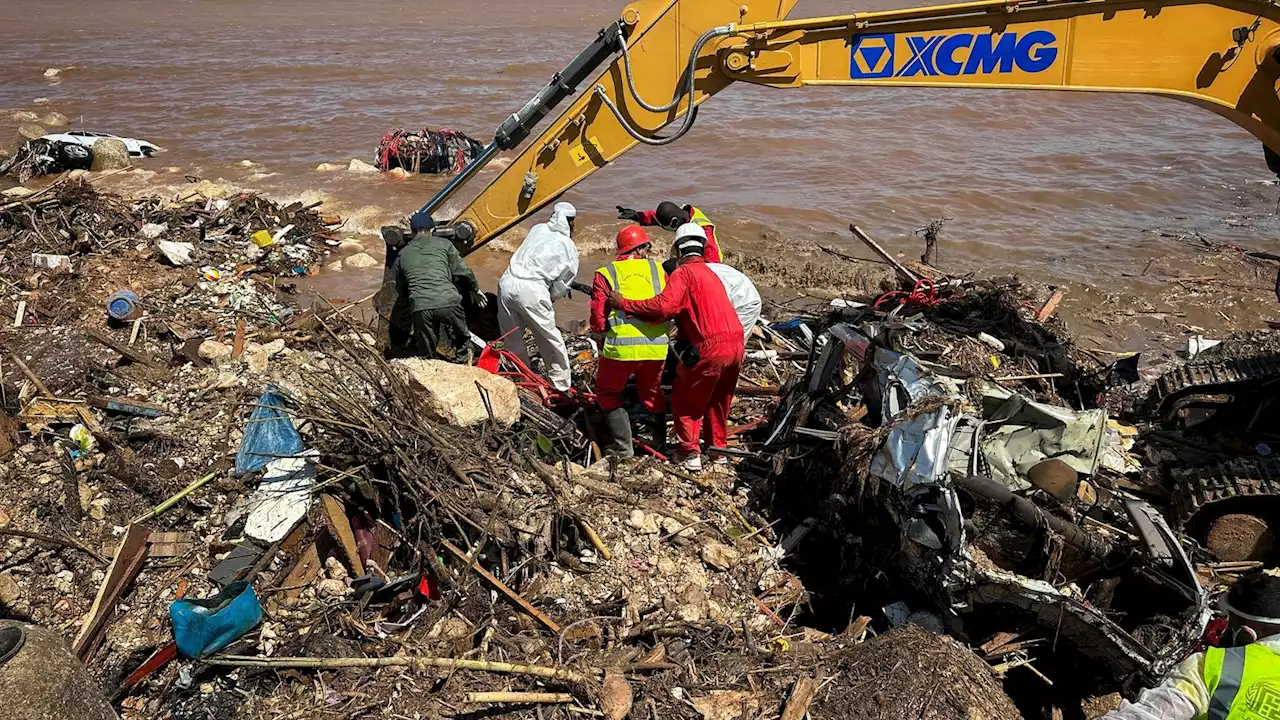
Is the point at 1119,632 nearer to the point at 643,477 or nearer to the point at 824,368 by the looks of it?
the point at 824,368

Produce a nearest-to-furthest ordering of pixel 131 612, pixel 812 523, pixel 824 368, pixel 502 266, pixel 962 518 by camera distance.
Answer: pixel 962 518 → pixel 131 612 → pixel 812 523 → pixel 824 368 → pixel 502 266

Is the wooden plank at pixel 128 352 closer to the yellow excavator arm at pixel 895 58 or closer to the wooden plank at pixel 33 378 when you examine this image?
the wooden plank at pixel 33 378

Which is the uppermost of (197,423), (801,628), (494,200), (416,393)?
(494,200)

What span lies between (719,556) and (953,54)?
137 inches

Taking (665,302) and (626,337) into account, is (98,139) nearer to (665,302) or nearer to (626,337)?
(626,337)

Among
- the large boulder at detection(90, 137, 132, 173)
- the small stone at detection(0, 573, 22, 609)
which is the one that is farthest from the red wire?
the large boulder at detection(90, 137, 132, 173)

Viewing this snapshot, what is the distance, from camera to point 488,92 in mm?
20594

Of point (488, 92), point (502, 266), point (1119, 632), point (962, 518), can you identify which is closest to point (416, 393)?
point (962, 518)

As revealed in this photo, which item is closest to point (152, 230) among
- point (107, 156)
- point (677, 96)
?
point (107, 156)

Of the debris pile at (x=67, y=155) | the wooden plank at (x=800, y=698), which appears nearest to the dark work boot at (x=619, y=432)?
the wooden plank at (x=800, y=698)

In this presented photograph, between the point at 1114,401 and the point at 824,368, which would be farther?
the point at 1114,401

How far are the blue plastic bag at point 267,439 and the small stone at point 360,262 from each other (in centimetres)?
500

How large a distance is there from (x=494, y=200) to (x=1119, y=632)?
17.1 ft

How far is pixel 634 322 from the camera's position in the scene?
563 cm
